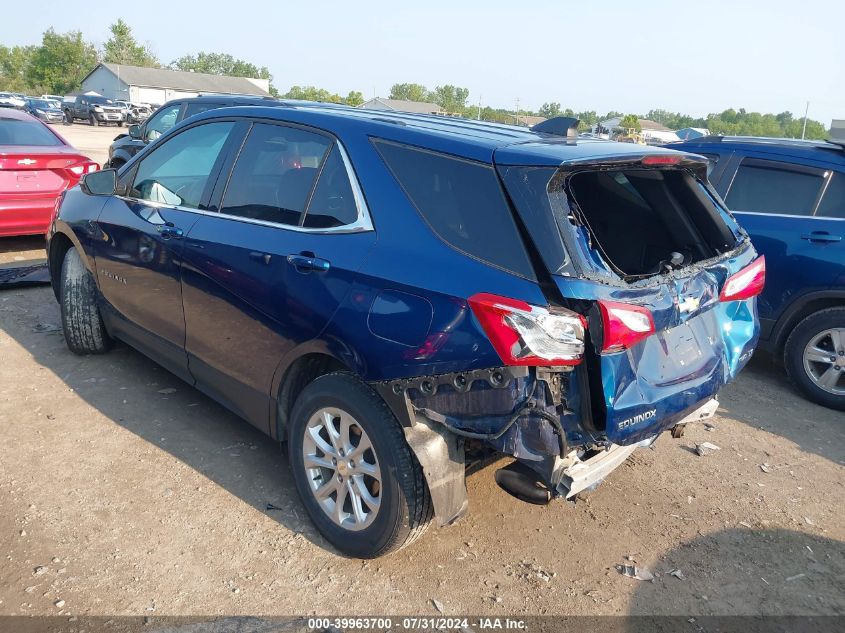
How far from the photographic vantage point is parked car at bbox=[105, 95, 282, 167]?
391 inches

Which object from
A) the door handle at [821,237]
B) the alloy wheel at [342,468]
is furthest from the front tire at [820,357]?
the alloy wheel at [342,468]

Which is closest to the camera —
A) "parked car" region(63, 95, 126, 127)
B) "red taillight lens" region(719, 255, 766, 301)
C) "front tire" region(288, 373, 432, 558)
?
"front tire" region(288, 373, 432, 558)

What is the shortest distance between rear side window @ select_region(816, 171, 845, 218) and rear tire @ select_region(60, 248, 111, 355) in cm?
542

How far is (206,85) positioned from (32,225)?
3474 inches

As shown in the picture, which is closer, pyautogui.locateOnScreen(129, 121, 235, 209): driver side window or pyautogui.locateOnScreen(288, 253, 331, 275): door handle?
pyautogui.locateOnScreen(288, 253, 331, 275): door handle

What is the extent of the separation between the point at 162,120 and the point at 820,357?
31.6ft

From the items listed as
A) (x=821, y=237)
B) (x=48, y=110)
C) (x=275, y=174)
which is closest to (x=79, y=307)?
(x=275, y=174)

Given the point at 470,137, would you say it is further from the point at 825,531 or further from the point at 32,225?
the point at 32,225

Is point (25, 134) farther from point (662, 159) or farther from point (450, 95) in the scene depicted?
point (450, 95)

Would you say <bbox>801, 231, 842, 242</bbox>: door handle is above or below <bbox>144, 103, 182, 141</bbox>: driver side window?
below

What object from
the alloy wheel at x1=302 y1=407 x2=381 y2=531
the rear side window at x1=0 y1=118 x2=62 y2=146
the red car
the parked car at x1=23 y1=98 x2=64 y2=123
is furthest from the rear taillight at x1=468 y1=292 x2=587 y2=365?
the parked car at x1=23 y1=98 x2=64 y2=123

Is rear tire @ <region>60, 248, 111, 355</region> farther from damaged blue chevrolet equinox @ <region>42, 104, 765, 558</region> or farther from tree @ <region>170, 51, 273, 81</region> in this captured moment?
tree @ <region>170, 51, 273, 81</region>

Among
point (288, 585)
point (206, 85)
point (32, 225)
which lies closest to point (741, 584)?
point (288, 585)

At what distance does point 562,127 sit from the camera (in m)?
3.52
